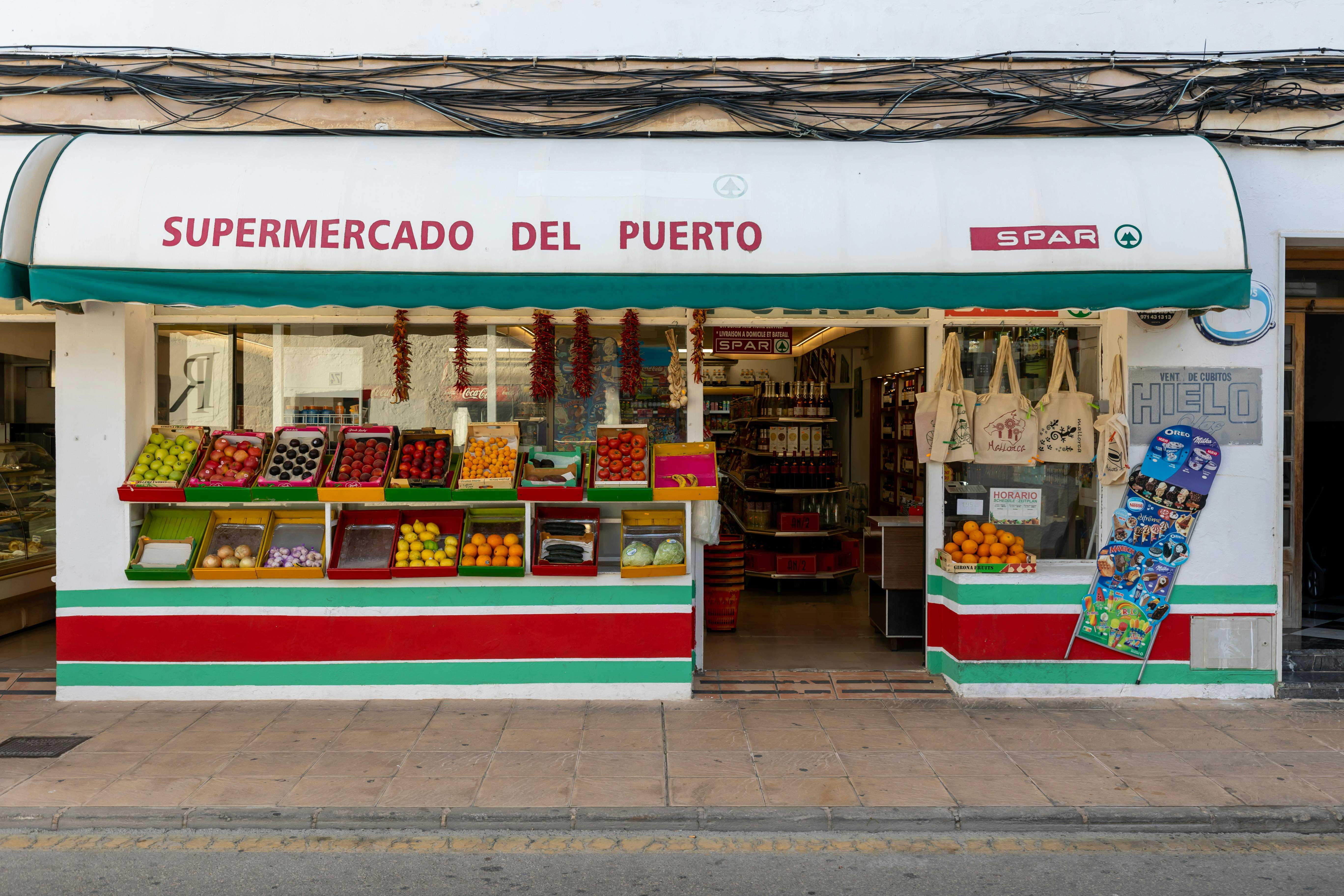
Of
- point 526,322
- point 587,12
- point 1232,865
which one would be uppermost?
point 587,12

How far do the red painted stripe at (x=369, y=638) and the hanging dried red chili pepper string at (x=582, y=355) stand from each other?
178 cm

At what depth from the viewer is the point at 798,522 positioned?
11773 millimetres

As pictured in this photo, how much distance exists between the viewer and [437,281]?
6512mm

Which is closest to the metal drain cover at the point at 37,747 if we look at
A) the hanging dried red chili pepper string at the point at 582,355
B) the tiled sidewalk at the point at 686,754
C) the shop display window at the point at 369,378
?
the tiled sidewalk at the point at 686,754

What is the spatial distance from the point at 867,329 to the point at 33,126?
10.5 metres

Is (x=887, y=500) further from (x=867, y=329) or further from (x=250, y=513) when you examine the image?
(x=250, y=513)

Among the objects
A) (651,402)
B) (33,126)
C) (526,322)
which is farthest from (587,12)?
(33,126)

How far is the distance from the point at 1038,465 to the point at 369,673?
5.64 metres

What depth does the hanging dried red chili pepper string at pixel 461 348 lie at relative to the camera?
7539mm

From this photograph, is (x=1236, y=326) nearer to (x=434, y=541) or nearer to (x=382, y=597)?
(x=434, y=541)

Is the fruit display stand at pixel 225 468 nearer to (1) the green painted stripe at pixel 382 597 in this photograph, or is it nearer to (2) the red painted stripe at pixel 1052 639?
(1) the green painted stripe at pixel 382 597

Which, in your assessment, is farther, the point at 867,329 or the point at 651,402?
the point at 867,329

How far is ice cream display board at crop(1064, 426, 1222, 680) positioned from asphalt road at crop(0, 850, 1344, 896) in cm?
247

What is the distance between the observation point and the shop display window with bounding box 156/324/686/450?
7.80 metres
